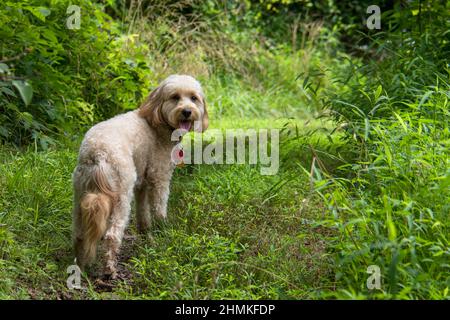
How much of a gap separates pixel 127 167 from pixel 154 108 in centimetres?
98

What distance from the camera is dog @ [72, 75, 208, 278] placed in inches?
167

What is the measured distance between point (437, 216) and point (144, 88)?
14.8 ft

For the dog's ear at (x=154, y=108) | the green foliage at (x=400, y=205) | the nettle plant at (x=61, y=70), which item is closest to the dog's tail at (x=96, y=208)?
the dog's ear at (x=154, y=108)

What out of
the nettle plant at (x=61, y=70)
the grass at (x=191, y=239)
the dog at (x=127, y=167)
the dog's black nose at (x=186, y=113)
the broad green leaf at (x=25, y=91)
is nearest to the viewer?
the broad green leaf at (x=25, y=91)

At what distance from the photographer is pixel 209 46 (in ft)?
35.2

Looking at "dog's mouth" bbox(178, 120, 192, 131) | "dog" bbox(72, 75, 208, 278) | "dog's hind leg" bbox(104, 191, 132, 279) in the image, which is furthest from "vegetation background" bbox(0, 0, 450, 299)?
"dog's mouth" bbox(178, 120, 192, 131)

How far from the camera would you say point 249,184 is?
5.86 m

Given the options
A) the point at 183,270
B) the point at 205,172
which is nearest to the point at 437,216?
the point at 183,270

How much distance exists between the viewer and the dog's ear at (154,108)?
5305mm

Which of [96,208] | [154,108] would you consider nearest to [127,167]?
[96,208]

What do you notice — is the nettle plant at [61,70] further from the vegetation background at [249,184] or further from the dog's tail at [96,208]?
the dog's tail at [96,208]

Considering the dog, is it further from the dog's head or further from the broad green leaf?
the broad green leaf

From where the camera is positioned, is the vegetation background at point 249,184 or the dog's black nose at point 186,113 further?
the dog's black nose at point 186,113
